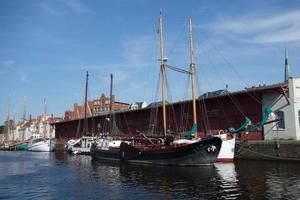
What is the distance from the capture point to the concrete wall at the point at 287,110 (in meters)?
41.9

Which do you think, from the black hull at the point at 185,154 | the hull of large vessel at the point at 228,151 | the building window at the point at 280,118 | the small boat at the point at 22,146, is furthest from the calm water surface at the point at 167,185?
the small boat at the point at 22,146

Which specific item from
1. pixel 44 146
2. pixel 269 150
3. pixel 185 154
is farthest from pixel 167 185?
pixel 44 146

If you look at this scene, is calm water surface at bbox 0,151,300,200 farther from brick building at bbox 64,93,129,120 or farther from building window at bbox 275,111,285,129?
brick building at bbox 64,93,129,120

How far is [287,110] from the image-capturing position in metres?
42.8

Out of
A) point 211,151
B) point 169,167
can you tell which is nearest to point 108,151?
point 169,167

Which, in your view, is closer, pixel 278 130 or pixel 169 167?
pixel 169 167

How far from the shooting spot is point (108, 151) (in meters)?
49.5

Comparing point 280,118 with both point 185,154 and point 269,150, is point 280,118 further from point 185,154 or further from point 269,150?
point 185,154

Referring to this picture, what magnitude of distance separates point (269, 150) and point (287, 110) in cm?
534

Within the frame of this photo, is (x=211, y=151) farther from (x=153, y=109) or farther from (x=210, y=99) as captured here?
(x=153, y=109)

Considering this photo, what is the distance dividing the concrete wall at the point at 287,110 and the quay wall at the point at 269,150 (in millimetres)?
1681

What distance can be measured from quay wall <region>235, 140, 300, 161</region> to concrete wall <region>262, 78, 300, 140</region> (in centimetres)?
168

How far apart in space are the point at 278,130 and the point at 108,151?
73.7 feet

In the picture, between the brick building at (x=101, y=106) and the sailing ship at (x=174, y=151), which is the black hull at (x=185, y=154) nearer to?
the sailing ship at (x=174, y=151)
